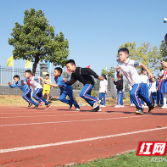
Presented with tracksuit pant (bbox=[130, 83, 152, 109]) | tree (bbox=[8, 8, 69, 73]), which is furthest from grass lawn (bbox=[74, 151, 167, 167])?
tree (bbox=[8, 8, 69, 73])

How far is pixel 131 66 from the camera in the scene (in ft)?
23.8

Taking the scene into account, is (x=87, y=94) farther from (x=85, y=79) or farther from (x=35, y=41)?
(x=35, y=41)

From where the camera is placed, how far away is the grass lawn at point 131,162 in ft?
6.83

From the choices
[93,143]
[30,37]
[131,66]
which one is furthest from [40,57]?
[93,143]

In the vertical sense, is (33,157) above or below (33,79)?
below

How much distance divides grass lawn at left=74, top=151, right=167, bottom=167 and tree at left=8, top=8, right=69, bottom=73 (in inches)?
742

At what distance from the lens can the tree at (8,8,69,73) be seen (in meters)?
20.7

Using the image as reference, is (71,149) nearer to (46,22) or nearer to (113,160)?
(113,160)

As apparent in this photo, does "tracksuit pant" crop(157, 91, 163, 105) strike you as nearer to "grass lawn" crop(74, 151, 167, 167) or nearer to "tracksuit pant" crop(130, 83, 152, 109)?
"tracksuit pant" crop(130, 83, 152, 109)

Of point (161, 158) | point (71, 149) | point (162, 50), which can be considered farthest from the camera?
point (162, 50)

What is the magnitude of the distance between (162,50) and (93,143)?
41929 millimetres

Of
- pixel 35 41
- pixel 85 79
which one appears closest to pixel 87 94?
pixel 85 79

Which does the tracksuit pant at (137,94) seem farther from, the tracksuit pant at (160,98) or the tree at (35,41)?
the tree at (35,41)

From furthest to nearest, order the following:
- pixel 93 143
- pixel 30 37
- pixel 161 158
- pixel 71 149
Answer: pixel 30 37 → pixel 93 143 → pixel 71 149 → pixel 161 158
